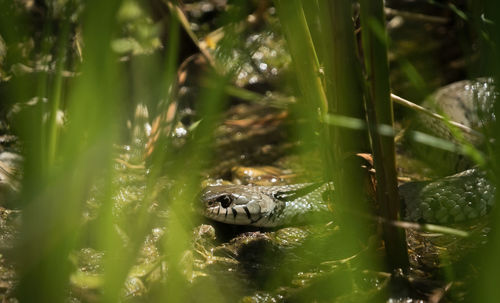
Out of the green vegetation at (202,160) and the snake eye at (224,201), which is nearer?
the green vegetation at (202,160)

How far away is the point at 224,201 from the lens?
361 cm

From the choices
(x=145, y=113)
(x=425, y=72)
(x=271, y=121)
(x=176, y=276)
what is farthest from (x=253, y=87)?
(x=176, y=276)

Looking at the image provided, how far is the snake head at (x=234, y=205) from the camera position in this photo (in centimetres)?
358

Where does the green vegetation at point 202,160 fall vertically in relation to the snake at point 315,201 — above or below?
above

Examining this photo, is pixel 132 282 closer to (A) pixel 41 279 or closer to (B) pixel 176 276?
(B) pixel 176 276

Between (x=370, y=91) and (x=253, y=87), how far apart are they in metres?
3.21

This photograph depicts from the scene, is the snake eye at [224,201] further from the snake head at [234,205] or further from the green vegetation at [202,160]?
the green vegetation at [202,160]

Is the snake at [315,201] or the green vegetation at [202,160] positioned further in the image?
the snake at [315,201]

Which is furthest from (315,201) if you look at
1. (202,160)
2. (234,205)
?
(202,160)

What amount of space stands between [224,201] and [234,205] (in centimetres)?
6

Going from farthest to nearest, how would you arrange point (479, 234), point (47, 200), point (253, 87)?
1. point (253, 87)
2. point (479, 234)
3. point (47, 200)

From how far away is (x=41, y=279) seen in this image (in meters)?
1.77

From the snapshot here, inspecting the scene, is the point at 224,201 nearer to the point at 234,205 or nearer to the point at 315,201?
the point at 234,205

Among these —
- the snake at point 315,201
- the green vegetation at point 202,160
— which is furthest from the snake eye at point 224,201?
the green vegetation at point 202,160
